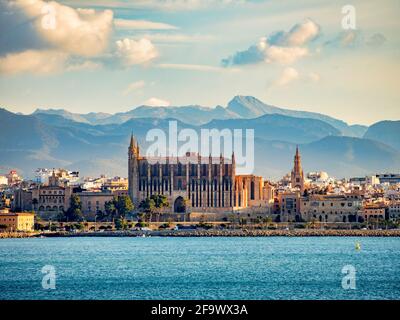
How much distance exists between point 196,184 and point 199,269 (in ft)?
187

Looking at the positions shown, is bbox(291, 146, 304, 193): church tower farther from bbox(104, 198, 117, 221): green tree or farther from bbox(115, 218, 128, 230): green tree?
bbox(115, 218, 128, 230): green tree

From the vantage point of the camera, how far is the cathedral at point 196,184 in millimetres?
117812

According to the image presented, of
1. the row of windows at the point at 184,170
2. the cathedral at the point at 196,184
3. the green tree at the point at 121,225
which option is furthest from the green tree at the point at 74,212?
the row of windows at the point at 184,170

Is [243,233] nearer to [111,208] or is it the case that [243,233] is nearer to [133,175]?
[111,208]

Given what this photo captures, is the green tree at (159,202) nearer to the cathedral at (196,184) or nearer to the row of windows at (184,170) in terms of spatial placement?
the cathedral at (196,184)

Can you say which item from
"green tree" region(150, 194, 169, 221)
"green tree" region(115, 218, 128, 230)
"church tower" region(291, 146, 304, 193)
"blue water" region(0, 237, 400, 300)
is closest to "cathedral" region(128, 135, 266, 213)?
"green tree" region(150, 194, 169, 221)

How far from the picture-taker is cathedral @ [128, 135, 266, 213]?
117812mm

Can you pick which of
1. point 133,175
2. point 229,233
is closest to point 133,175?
point 133,175

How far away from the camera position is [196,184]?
4692 inches

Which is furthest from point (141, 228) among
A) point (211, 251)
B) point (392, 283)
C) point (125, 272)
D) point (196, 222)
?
point (392, 283)

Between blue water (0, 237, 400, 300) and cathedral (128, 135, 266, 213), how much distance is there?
26102 millimetres

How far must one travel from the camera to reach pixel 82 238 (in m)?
100

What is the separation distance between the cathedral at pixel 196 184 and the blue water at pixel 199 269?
2610 cm

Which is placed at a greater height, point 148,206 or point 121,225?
point 148,206
